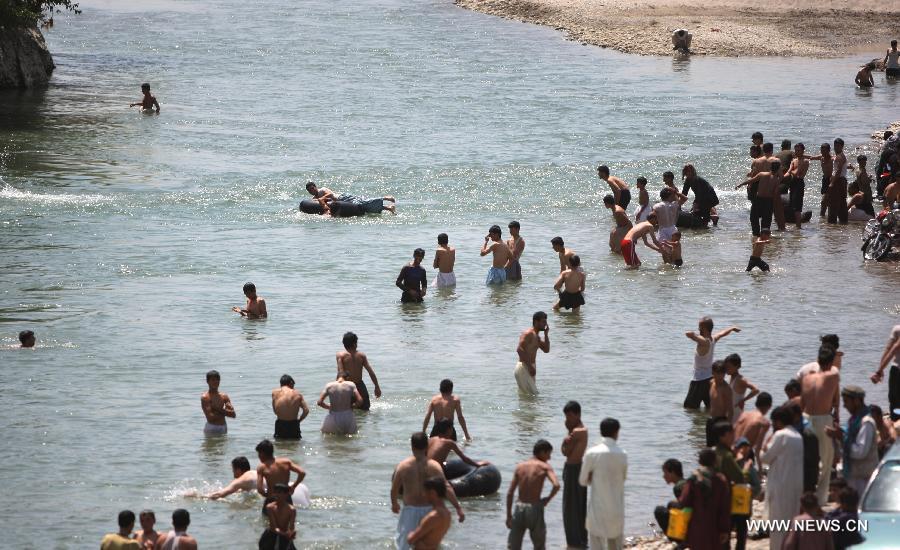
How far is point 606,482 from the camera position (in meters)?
12.2

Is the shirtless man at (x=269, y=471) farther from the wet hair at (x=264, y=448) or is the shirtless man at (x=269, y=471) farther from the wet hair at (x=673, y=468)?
the wet hair at (x=673, y=468)

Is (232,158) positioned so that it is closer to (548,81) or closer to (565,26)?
(548,81)

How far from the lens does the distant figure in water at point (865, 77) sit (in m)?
47.9

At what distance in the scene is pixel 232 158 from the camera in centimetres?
3744

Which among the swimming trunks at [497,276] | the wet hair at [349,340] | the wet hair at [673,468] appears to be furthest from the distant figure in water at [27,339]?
the wet hair at [673,468]

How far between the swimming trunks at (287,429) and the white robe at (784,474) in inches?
257

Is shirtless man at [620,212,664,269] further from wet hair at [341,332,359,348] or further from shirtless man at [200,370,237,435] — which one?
shirtless man at [200,370,237,435]

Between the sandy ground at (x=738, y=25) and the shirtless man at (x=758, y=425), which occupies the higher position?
the sandy ground at (x=738, y=25)

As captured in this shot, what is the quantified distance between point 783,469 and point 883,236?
48.7 feet

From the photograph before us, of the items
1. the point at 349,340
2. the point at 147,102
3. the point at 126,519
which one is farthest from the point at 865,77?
the point at 126,519

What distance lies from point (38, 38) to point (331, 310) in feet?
102

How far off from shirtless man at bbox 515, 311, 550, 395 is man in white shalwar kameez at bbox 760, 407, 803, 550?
5.62m

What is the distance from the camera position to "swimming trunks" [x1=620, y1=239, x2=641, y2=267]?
2548cm

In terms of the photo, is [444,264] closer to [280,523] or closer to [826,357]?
[826,357]
